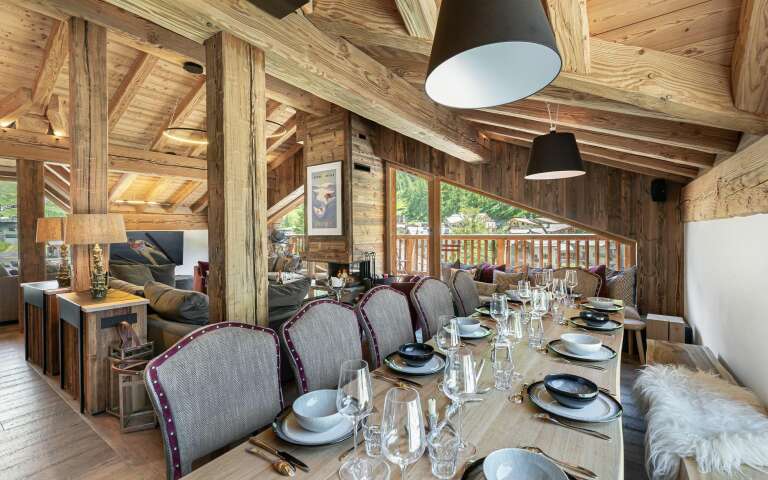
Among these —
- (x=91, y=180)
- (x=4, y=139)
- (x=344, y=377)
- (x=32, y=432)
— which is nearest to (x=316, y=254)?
(x=91, y=180)

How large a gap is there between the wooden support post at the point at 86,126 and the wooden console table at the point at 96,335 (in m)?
0.58

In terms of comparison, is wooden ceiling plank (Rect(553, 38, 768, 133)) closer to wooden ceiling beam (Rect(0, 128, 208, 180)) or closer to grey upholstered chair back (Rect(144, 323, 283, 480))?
grey upholstered chair back (Rect(144, 323, 283, 480))

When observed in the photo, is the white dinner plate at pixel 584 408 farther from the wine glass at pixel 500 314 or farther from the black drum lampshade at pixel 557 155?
the black drum lampshade at pixel 557 155

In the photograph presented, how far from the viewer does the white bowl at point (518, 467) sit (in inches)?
33.2

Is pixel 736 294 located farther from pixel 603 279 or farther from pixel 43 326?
pixel 43 326

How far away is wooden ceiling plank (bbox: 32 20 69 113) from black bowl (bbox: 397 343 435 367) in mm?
4747

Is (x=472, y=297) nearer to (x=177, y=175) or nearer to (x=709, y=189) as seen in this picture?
(x=709, y=189)

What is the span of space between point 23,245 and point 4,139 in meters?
1.39

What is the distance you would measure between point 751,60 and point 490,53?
3.34 feet

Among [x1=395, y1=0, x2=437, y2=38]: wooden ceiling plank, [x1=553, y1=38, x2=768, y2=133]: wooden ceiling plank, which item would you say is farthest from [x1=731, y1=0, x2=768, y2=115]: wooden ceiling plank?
[x1=395, y1=0, x2=437, y2=38]: wooden ceiling plank

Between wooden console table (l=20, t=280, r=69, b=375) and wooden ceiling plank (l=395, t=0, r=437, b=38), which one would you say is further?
wooden console table (l=20, t=280, r=69, b=375)

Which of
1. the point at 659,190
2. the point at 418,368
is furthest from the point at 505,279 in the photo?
the point at 418,368

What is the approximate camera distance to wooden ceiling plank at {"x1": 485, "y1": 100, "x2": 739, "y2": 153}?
2.38 metres

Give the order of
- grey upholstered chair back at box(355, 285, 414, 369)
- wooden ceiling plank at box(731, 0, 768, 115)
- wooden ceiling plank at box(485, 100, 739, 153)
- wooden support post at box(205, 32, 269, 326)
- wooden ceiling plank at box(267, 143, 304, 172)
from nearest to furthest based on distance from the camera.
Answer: wooden ceiling plank at box(731, 0, 768, 115)
wooden support post at box(205, 32, 269, 326)
grey upholstered chair back at box(355, 285, 414, 369)
wooden ceiling plank at box(485, 100, 739, 153)
wooden ceiling plank at box(267, 143, 304, 172)
